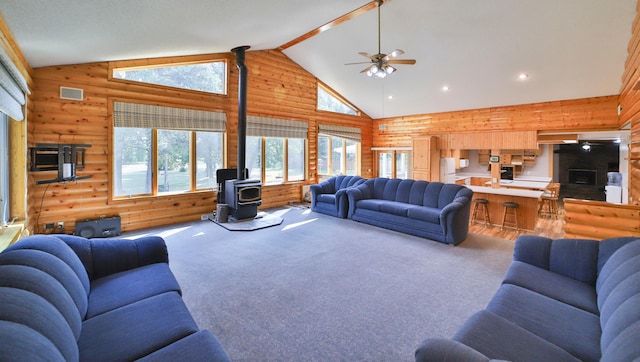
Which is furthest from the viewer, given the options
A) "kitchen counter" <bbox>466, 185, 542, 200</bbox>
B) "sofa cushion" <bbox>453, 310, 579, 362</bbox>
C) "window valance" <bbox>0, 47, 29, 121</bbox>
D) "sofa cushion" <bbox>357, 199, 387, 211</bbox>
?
"sofa cushion" <bbox>357, 199, 387, 211</bbox>

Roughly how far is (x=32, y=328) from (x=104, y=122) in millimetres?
4976

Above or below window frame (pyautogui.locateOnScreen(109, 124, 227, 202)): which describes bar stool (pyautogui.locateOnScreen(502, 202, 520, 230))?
below

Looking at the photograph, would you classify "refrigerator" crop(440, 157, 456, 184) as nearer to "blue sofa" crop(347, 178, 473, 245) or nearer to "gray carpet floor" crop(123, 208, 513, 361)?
"blue sofa" crop(347, 178, 473, 245)

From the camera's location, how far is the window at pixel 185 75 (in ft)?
18.4

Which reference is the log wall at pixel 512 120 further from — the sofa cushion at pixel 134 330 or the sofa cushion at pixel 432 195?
the sofa cushion at pixel 134 330

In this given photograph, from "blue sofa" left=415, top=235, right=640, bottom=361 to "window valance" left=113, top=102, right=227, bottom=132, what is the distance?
5.83 metres

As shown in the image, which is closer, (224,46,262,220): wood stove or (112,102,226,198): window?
(112,102,226,198): window

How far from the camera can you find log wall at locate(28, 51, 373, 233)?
4.73 meters

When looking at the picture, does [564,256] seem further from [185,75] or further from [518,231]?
[185,75]

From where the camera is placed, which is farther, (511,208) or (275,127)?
(275,127)

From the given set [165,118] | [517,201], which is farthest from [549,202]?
[165,118]

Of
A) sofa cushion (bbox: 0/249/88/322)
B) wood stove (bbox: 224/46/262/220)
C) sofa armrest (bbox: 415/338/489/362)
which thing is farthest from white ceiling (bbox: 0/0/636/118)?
sofa armrest (bbox: 415/338/489/362)

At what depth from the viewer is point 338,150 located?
31.2 feet

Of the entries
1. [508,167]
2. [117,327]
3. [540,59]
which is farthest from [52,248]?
[508,167]
